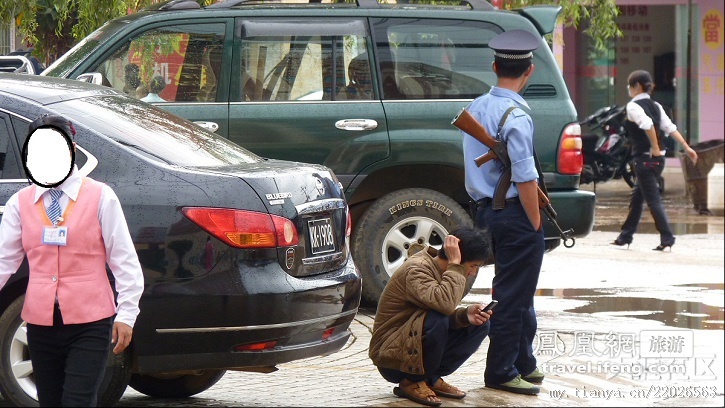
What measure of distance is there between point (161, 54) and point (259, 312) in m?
→ 3.88

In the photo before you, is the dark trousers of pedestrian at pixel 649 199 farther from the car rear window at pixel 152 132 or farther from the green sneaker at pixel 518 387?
the car rear window at pixel 152 132

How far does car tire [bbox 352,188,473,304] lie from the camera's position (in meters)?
9.33

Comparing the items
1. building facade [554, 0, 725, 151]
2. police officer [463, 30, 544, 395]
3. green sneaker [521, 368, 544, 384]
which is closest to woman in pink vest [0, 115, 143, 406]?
police officer [463, 30, 544, 395]

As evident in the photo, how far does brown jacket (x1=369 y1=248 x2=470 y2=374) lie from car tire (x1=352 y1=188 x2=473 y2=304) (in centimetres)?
261

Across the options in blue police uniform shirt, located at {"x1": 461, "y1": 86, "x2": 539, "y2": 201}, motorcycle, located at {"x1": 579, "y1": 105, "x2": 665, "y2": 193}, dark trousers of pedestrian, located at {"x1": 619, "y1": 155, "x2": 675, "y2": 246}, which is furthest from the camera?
motorcycle, located at {"x1": 579, "y1": 105, "x2": 665, "y2": 193}

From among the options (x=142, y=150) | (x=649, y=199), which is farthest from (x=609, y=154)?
(x=142, y=150)

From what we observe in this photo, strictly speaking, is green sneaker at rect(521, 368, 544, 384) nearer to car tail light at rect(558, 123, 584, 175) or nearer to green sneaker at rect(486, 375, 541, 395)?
green sneaker at rect(486, 375, 541, 395)

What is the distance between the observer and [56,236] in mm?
4570

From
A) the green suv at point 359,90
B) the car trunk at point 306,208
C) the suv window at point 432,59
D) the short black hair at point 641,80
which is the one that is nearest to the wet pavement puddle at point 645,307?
the green suv at point 359,90

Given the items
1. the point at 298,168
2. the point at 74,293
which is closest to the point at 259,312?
the point at 298,168

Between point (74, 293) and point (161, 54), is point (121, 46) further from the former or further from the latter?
point (74, 293)

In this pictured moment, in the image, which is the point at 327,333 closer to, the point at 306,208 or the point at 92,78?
→ the point at 306,208

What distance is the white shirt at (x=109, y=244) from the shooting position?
4.60 metres

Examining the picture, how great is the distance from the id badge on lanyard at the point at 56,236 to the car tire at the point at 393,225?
4858 mm
